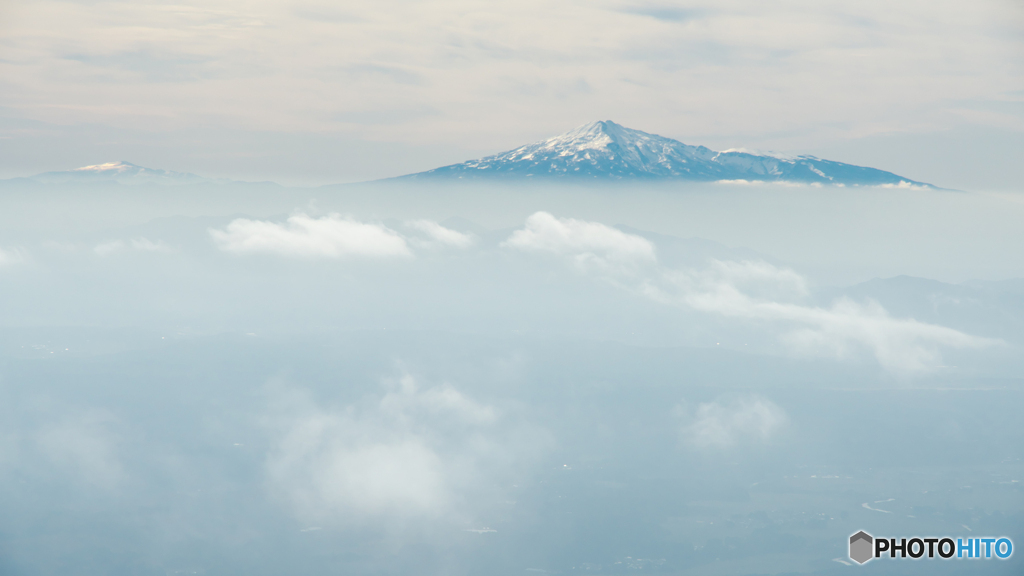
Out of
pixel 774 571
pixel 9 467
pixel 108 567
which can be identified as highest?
pixel 9 467

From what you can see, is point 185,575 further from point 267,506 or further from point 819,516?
point 819,516

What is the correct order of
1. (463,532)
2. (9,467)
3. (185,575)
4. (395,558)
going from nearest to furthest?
1. (185,575)
2. (395,558)
3. (463,532)
4. (9,467)

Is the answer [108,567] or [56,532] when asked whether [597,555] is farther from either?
[56,532]

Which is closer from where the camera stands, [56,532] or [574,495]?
[56,532]

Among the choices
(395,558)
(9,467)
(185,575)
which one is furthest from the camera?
(9,467)

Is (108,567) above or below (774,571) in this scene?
above

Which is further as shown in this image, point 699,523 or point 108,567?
point 699,523

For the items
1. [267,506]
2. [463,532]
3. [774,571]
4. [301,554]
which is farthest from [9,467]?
[774,571]

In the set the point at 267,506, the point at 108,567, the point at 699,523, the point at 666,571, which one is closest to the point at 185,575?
the point at 108,567
